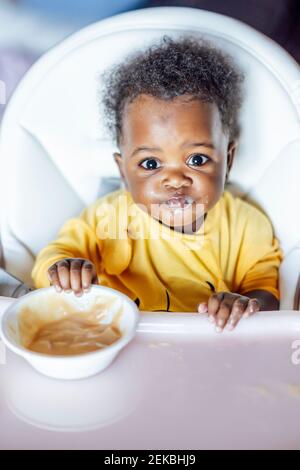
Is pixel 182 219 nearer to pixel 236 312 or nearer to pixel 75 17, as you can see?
pixel 236 312

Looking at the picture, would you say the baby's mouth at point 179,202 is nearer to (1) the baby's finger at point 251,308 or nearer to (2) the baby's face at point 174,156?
(2) the baby's face at point 174,156

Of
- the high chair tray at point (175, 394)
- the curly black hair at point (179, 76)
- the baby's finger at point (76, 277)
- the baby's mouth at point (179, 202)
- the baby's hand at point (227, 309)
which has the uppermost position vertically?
the curly black hair at point (179, 76)

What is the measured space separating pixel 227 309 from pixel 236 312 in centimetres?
1

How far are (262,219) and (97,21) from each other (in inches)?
16.8

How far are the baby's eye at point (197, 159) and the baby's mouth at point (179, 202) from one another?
0.18ft

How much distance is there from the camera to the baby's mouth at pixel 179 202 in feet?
3.16

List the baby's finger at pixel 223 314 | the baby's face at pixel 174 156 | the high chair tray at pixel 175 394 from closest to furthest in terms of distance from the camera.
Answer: the high chair tray at pixel 175 394, the baby's finger at pixel 223 314, the baby's face at pixel 174 156

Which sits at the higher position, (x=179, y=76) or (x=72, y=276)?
(x=179, y=76)

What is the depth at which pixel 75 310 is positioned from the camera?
2.77 ft

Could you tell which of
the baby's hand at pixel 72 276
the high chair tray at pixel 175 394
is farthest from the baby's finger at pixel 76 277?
the high chair tray at pixel 175 394

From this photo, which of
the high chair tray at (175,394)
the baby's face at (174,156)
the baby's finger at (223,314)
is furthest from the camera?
the baby's face at (174,156)

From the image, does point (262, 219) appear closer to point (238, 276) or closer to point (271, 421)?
point (238, 276)

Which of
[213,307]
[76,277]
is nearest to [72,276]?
[76,277]
